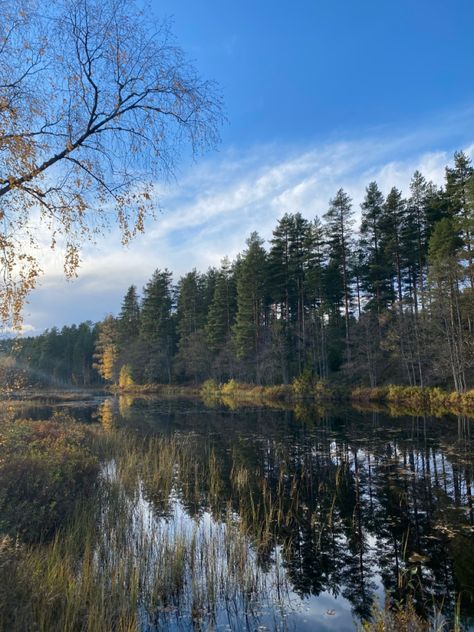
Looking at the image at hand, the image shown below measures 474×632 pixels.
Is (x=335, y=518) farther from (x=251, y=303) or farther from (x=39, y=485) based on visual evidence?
(x=251, y=303)

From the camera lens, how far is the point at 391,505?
28.8 ft

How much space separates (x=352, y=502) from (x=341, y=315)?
129 feet

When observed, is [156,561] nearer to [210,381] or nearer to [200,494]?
[200,494]

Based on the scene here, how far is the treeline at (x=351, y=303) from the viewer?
28297mm

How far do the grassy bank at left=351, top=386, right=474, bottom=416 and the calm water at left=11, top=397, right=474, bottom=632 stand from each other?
918 centimetres

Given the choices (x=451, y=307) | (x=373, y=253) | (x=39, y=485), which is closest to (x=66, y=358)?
(x=373, y=253)

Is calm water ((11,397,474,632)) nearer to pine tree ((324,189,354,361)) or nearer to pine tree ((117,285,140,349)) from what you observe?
pine tree ((324,189,354,361))

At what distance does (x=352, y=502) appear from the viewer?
357 inches

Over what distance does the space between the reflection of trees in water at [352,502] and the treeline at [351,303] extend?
12776mm

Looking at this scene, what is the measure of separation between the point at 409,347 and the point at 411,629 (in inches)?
1225

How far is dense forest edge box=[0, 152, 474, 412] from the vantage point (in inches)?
1117

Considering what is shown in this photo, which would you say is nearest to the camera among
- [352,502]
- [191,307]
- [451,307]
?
[352,502]

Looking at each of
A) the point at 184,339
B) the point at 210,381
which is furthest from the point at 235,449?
the point at 184,339

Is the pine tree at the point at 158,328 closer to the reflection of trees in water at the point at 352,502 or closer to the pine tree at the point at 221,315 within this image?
the pine tree at the point at 221,315
